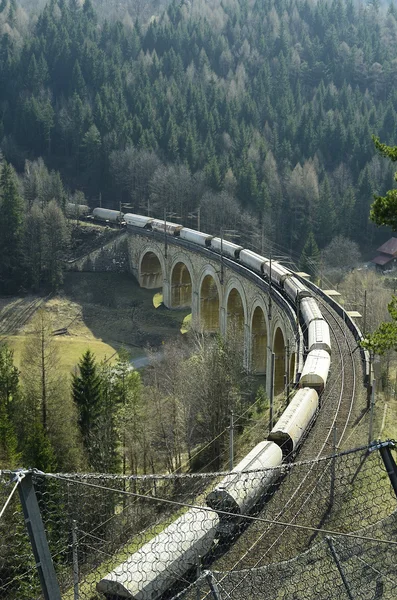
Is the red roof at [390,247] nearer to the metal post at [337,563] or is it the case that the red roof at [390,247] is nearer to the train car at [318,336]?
the train car at [318,336]

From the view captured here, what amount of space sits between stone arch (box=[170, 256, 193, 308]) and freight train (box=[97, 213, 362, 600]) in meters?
9.47

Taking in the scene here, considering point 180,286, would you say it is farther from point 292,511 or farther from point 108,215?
point 292,511

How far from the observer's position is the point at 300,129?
333ft

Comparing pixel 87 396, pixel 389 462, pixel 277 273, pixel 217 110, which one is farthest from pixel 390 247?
pixel 389 462

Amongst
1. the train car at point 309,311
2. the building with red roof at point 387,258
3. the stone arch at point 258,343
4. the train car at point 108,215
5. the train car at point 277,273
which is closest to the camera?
the train car at point 309,311

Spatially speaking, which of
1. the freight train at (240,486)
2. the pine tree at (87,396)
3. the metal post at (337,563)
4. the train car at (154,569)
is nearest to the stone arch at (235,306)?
the freight train at (240,486)

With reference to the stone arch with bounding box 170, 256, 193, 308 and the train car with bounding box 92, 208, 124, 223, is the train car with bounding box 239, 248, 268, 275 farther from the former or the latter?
the train car with bounding box 92, 208, 124, 223

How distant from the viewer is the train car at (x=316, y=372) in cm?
3083

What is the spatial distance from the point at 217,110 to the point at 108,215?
104 feet

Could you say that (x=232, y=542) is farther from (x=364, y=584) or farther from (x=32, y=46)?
(x=32, y=46)

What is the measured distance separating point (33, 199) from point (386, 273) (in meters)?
41.2

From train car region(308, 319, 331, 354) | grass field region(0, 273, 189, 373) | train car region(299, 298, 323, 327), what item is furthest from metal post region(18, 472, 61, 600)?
grass field region(0, 273, 189, 373)

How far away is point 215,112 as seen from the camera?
105m

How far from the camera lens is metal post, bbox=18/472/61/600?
741 centimetres
